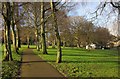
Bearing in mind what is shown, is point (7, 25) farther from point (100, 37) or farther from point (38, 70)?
point (100, 37)

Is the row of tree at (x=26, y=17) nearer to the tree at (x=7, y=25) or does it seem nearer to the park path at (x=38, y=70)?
the tree at (x=7, y=25)

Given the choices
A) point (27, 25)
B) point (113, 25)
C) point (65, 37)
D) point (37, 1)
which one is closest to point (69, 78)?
point (113, 25)

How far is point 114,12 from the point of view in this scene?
846 inches

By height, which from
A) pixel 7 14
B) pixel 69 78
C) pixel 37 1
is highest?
pixel 37 1

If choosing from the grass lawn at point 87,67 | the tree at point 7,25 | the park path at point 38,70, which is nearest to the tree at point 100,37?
the grass lawn at point 87,67

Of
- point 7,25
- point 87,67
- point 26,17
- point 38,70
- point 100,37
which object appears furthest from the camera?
point 100,37

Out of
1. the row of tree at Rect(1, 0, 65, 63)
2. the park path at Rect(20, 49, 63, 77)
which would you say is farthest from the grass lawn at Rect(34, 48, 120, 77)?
the row of tree at Rect(1, 0, 65, 63)

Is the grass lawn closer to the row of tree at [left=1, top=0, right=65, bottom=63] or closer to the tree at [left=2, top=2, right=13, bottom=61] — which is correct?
the row of tree at [left=1, top=0, right=65, bottom=63]

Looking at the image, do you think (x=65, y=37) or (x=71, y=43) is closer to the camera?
(x=65, y=37)

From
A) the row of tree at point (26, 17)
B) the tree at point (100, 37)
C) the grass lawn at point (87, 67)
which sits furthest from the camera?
the tree at point (100, 37)

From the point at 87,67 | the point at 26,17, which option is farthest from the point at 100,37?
the point at 87,67

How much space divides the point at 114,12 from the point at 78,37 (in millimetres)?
64556

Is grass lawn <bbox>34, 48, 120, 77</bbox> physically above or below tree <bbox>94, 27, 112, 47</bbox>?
below

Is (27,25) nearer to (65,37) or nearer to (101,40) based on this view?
(65,37)
